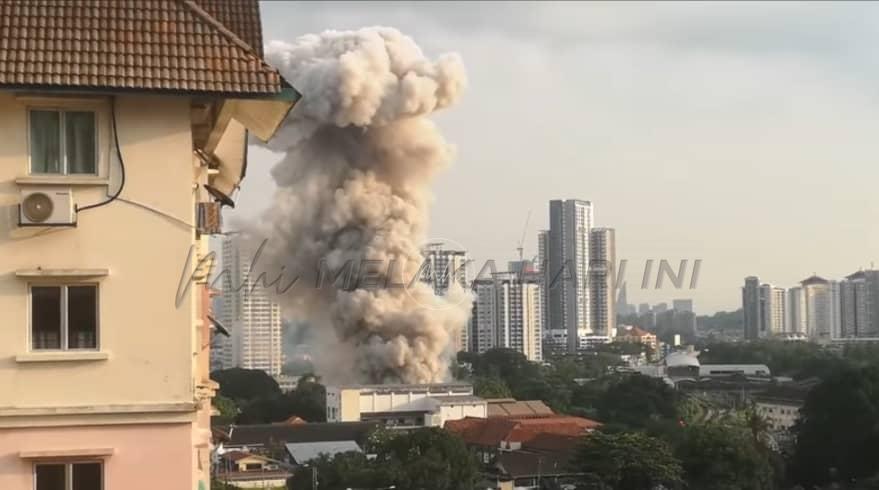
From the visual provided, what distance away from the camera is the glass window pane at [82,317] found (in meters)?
3.59

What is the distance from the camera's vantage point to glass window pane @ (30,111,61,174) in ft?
11.6

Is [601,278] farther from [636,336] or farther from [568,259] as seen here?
[636,336]

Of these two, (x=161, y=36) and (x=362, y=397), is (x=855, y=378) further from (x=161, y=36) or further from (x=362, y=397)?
(x=161, y=36)

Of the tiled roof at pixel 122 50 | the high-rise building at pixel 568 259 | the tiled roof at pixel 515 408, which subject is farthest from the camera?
the high-rise building at pixel 568 259

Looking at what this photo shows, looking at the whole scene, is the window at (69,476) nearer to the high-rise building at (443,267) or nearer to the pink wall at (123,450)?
the pink wall at (123,450)

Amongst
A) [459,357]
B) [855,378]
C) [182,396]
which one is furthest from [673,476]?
[459,357]

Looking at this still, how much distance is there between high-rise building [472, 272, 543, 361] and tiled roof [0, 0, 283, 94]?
42.7 meters

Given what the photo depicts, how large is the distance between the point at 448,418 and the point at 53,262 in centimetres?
3094

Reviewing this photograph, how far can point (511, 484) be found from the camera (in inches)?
943

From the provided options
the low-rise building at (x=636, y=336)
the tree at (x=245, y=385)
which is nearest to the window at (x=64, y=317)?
the tree at (x=245, y=385)

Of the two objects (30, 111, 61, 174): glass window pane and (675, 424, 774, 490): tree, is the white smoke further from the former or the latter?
(30, 111, 61, 174): glass window pane

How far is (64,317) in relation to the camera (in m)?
3.57

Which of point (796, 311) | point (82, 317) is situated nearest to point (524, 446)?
point (82, 317)

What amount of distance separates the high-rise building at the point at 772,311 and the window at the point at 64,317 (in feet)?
184
